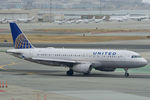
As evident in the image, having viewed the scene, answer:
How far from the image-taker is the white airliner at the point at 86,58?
192ft

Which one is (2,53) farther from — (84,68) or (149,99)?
(149,99)

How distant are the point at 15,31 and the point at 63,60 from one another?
30.9 ft

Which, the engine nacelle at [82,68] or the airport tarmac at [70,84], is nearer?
the airport tarmac at [70,84]

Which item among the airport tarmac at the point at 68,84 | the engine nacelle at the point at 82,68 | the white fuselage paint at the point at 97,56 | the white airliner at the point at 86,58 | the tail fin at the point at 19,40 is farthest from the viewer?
the tail fin at the point at 19,40

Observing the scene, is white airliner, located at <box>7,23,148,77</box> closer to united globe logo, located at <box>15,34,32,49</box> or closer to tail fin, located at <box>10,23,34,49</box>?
united globe logo, located at <box>15,34,32,49</box>

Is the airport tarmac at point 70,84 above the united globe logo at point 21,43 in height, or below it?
below

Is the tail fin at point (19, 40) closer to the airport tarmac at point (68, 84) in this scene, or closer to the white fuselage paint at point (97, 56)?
the white fuselage paint at point (97, 56)

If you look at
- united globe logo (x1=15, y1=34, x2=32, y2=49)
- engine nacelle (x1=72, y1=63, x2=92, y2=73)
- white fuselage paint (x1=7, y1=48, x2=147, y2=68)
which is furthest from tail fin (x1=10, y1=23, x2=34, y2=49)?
engine nacelle (x1=72, y1=63, x2=92, y2=73)

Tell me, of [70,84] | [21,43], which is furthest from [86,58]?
[21,43]

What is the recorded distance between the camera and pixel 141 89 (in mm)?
46562

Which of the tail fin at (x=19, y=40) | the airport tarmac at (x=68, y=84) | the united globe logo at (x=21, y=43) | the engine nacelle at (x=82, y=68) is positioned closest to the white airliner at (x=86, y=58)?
the engine nacelle at (x=82, y=68)

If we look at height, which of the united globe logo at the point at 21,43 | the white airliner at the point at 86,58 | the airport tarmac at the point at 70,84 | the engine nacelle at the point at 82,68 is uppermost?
the united globe logo at the point at 21,43

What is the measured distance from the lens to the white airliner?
58.5 meters

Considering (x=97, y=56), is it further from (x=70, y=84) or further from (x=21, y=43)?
(x=21, y=43)
